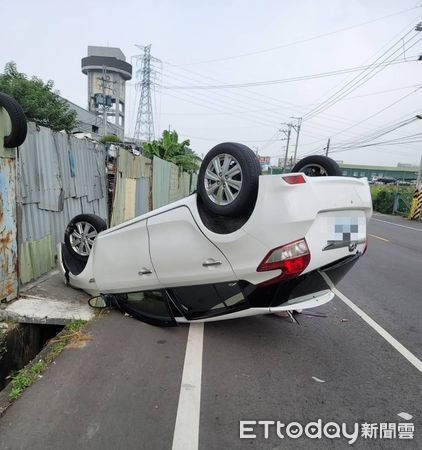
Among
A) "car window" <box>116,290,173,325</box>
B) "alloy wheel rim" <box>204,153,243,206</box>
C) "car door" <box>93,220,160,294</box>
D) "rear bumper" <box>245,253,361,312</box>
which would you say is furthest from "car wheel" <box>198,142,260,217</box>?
"car window" <box>116,290,173,325</box>

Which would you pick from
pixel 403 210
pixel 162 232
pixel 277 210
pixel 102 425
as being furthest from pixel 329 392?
pixel 403 210

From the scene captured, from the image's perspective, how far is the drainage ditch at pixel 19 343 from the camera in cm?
397

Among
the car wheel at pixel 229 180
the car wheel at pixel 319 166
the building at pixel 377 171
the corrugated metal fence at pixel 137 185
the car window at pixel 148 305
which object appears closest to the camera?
the car wheel at pixel 229 180

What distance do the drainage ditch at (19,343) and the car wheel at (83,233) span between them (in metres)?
1.20

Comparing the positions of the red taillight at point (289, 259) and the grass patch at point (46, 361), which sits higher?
A: the red taillight at point (289, 259)

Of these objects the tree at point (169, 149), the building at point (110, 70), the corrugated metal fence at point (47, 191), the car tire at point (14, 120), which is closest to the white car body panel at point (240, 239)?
the corrugated metal fence at point (47, 191)

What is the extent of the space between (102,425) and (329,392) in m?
1.82

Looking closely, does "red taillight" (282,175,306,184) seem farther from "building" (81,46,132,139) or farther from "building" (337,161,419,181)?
"building" (337,161,419,181)

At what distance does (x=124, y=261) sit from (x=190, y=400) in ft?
6.42

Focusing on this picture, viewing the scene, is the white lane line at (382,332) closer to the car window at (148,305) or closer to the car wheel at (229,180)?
the car wheel at (229,180)

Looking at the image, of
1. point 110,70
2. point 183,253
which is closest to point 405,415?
point 183,253

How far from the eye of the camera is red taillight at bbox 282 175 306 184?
11.1 feet

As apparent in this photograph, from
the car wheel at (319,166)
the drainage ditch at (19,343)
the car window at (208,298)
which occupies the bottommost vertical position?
the drainage ditch at (19,343)

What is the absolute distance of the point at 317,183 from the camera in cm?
353
